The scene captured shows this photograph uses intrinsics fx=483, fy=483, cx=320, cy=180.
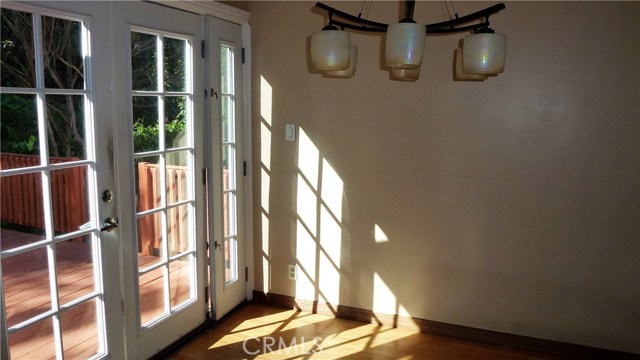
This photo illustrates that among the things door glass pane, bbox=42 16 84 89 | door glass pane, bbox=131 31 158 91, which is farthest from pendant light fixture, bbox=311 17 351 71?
door glass pane, bbox=131 31 158 91

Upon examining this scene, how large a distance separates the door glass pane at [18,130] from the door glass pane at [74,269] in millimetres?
409

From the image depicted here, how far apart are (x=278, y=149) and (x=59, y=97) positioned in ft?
5.11

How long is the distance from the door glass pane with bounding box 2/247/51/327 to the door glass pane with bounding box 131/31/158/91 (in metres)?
0.94

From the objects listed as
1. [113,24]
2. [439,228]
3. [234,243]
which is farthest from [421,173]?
[113,24]

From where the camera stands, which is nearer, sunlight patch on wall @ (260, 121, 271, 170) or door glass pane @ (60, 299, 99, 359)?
door glass pane @ (60, 299, 99, 359)

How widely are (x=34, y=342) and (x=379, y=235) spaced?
6.47 ft

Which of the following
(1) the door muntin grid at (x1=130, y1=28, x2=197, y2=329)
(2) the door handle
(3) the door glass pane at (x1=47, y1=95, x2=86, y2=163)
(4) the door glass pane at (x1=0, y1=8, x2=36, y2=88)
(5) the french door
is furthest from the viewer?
(1) the door muntin grid at (x1=130, y1=28, x2=197, y2=329)

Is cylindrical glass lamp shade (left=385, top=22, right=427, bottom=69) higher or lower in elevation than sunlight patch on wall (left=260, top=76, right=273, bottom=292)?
higher

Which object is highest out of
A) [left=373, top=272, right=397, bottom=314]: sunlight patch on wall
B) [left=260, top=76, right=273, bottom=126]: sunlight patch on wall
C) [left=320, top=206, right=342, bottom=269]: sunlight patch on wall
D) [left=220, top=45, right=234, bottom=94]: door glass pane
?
[left=220, top=45, right=234, bottom=94]: door glass pane

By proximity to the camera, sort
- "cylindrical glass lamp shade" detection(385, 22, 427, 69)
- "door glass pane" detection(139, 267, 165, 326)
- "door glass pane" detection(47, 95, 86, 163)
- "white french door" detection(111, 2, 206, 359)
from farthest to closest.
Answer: "door glass pane" detection(139, 267, 165, 326)
"white french door" detection(111, 2, 206, 359)
"door glass pane" detection(47, 95, 86, 163)
"cylindrical glass lamp shade" detection(385, 22, 427, 69)

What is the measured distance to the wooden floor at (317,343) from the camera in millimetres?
2828

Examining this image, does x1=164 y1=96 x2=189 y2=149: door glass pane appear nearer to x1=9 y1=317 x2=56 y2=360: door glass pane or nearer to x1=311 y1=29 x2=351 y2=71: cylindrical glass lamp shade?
x1=9 y1=317 x2=56 y2=360: door glass pane

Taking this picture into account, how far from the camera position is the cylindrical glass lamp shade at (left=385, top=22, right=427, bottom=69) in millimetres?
1395

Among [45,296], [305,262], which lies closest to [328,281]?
[305,262]
